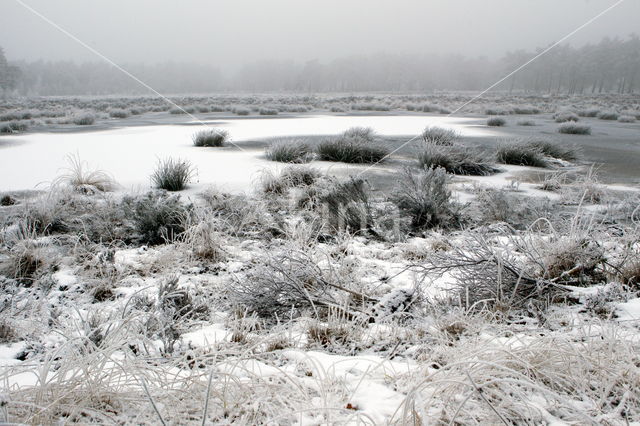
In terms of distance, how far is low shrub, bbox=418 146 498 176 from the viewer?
23.0 feet

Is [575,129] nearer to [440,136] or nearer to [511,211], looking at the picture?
[440,136]

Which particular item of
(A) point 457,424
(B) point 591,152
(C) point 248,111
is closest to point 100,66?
(C) point 248,111

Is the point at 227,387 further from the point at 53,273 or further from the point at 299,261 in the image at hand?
the point at 53,273

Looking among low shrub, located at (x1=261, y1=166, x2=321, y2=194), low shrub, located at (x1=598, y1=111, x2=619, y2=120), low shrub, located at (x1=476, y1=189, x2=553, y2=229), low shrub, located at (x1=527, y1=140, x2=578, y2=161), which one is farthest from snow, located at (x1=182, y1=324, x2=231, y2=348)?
low shrub, located at (x1=598, y1=111, x2=619, y2=120)

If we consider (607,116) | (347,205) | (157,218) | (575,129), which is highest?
(607,116)

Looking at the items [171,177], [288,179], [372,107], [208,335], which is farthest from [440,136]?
[372,107]

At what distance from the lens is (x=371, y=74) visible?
91688 mm

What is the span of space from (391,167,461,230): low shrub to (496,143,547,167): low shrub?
4.08 meters

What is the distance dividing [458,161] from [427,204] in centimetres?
306

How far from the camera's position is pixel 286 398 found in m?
1.52

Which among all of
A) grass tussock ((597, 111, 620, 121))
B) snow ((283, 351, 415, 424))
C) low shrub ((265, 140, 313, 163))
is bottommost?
snow ((283, 351, 415, 424))

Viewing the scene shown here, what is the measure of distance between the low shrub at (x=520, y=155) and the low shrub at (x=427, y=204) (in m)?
4.08

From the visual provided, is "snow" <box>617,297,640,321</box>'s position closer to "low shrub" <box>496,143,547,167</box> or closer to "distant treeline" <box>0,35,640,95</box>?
"low shrub" <box>496,143,547,167</box>

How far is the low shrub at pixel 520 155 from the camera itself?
789cm
